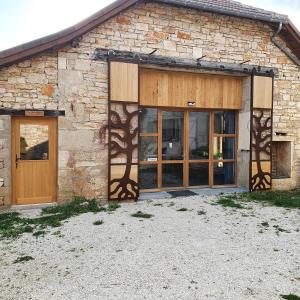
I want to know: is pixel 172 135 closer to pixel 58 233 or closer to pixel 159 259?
pixel 58 233

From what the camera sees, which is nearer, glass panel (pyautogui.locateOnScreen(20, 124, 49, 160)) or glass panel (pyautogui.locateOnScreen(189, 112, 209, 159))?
glass panel (pyautogui.locateOnScreen(20, 124, 49, 160))

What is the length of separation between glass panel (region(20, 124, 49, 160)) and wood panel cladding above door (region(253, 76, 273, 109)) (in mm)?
5625

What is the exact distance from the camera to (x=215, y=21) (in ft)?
25.9

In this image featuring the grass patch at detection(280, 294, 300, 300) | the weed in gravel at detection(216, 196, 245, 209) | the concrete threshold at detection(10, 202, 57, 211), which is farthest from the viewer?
the weed in gravel at detection(216, 196, 245, 209)

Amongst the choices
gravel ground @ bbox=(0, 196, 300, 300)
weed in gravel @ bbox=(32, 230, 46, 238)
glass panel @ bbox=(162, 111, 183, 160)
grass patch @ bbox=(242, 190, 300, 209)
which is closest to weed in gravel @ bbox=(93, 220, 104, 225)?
gravel ground @ bbox=(0, 196, 300, 300)

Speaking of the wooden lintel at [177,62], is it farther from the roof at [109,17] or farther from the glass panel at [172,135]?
the glass panel at [172,135]

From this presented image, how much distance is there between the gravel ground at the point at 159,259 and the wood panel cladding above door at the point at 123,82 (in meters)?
2.79

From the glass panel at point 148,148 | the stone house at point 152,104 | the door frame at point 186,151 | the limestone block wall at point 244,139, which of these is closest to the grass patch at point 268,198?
the stone house at point 152,104

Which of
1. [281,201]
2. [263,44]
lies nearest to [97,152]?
[281,201]

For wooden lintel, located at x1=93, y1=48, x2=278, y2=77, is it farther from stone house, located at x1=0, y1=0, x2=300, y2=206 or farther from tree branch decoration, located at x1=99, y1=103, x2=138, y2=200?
tree branch decoration, located at x1=99, y1=103, x2=138, y2=200

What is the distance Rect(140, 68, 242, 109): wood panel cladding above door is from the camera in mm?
7688

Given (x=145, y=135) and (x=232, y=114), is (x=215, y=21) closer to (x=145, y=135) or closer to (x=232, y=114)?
(x=232, y=114)

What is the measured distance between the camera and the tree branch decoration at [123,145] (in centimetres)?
701

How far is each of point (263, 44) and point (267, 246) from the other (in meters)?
6.13
